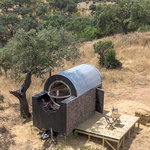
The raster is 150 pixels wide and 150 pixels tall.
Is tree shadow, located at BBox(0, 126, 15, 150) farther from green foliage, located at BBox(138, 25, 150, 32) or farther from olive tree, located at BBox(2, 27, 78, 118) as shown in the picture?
green foliage, located at BBox(138, 25, 150, 32)

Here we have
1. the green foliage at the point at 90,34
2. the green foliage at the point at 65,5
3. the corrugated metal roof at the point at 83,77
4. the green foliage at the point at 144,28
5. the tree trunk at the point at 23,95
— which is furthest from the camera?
the green foliage at the point at 65,5

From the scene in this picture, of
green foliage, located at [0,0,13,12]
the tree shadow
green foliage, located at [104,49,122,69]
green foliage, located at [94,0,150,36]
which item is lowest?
the tree shadow

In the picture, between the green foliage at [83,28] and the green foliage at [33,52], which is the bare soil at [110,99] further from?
the green foliage at [83,28]

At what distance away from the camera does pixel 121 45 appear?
31.8 m

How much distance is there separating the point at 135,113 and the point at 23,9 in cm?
5111

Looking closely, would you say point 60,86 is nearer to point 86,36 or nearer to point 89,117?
point 89,117

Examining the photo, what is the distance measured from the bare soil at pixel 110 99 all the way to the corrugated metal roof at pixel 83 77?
257cm

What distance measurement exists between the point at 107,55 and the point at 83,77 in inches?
508

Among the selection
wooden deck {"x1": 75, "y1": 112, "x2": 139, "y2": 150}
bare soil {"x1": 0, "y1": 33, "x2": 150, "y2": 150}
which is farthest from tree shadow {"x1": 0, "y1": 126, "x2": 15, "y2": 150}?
wooden deck {"x1": 75, "y1": 112, "x2": 139, "y2": 150}

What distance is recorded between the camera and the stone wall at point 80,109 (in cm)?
1409

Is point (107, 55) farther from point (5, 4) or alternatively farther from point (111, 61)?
point (5, 4)

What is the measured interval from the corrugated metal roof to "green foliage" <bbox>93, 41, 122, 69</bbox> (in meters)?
10.9

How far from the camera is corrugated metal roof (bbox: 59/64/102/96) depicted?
1454cm

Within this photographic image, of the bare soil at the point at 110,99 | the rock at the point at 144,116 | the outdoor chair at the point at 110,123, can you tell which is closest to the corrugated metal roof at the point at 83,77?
the outdoor chair at the point at 110,123
